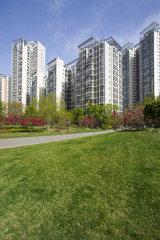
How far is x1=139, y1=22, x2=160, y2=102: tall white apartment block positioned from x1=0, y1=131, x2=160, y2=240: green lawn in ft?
215

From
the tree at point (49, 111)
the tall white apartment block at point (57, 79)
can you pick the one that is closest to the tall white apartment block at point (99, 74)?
the tall white apartment block at point (57, 79)

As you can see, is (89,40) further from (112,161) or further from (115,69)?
(112,161)

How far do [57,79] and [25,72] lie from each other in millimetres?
30593

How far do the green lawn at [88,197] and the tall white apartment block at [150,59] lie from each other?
65504 mm

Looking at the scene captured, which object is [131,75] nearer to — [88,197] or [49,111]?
[49,111]

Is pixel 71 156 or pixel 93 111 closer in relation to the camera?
pixel 71 156

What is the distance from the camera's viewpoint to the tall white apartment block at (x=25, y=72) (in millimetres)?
77500

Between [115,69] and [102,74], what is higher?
[115,69]

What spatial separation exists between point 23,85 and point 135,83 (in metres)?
71.8

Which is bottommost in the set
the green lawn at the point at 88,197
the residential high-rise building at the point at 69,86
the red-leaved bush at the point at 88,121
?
the green lawn at the point at 88,197

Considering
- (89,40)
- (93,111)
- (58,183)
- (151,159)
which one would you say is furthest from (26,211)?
(89,40)

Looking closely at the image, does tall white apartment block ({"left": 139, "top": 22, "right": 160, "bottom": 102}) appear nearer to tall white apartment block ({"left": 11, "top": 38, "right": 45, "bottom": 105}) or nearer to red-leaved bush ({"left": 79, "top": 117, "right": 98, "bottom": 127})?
red-leaved bush ({"left": 79, "top": 117, "right": 98, "bottom": 127})

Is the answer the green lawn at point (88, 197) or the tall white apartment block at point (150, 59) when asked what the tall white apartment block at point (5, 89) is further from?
the green lawn at point (88, 197)

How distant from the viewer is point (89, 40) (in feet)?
190
